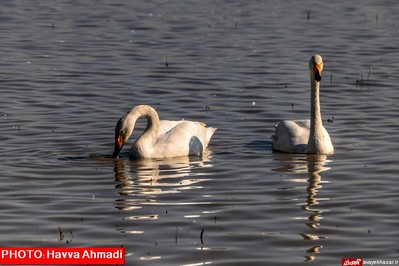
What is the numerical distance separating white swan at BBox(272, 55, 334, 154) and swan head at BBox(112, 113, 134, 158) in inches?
80.8

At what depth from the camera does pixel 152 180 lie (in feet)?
47.3

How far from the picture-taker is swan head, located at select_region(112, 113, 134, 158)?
15844 millimetres

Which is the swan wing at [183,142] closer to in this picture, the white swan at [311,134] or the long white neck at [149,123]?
the long white neck at [149,123]

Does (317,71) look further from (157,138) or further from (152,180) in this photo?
(152,180)

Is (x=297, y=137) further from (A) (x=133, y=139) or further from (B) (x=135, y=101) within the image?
(B) (x=135, y=101)

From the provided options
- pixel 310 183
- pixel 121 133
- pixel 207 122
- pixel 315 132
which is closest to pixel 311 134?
pixel 315 132

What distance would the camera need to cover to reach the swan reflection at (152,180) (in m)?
13.1

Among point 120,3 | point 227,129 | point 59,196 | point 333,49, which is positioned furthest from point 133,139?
point 120,3

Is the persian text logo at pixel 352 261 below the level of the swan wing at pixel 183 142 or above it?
below

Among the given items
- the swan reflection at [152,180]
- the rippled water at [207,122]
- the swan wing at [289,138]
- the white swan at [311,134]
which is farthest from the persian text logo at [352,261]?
the swan wing at [289,138]

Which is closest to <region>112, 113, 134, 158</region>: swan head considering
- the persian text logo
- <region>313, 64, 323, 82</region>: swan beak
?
<region>313, 64, 323, 82</region>: swan beak

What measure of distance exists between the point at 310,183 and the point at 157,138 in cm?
288

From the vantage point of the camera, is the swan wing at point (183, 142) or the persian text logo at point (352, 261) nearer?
the persian text logo at point (352, 261)

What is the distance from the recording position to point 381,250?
1109 centimetres
